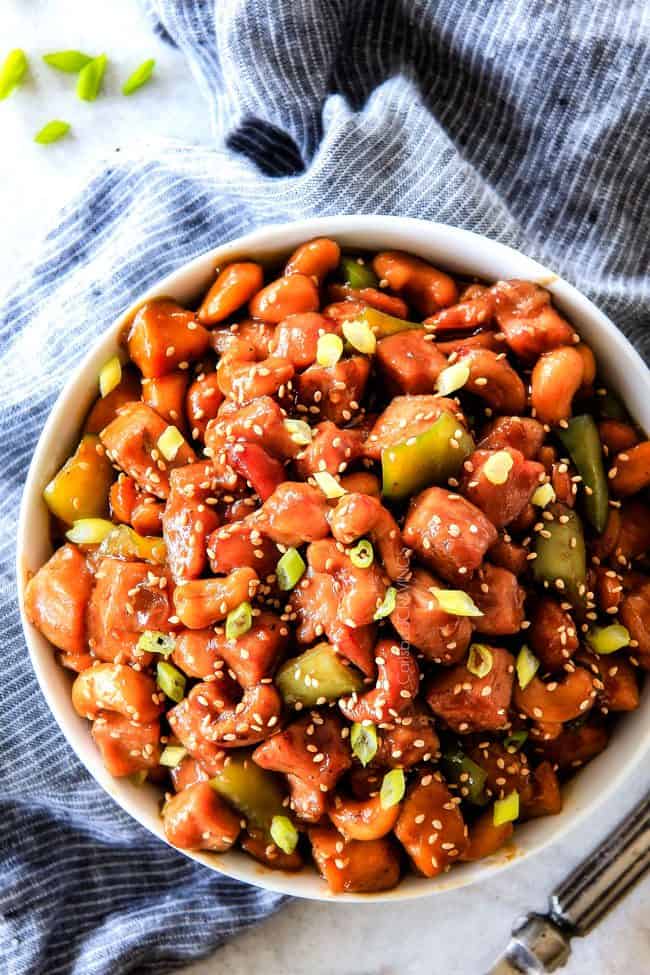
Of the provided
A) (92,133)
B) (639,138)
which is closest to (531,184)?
(639,138)

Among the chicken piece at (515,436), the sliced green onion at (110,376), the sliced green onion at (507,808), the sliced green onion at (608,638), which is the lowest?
the sliced green onion at (507,808)

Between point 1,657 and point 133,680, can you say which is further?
point 1,657

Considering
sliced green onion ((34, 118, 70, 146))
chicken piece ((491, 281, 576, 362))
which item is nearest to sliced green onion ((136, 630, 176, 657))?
chicken piece ((491, 281, 576, 362))

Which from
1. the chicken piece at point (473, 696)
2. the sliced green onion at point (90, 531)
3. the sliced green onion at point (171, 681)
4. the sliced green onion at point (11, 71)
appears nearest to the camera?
the chicken piece at point (473, 696)

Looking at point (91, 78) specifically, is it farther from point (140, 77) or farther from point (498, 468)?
point (498, 468)

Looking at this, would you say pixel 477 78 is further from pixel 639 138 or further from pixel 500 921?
pixel 500 921

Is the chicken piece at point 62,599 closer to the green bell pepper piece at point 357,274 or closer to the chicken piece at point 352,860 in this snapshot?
the chicken piece at point 352,860

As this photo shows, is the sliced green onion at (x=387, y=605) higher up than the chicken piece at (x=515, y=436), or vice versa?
the sliced green onion at (x=387, y=605)

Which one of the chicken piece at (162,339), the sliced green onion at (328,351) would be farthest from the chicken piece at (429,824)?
the chicken piece at (162,339)
